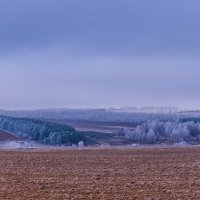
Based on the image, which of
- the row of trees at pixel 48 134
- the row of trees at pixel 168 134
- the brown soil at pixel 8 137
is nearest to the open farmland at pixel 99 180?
the row of trees at pixel 48 134

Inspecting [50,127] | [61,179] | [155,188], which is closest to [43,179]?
[61,179]

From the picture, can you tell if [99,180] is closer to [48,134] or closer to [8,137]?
[48,134]

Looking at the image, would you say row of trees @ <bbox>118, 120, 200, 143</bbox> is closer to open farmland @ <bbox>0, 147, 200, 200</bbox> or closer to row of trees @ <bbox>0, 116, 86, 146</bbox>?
row of trees @ <bbox>0, 116, 86, 146</bbox>

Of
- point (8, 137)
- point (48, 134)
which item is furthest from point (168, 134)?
point (8, 137)

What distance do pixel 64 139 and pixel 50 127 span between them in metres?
6.76

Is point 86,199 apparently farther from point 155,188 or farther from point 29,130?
point 29,130

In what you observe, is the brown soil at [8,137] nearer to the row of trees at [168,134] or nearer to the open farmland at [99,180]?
the row of trees at [168,134]

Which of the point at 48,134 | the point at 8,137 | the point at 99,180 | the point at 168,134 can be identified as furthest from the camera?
the point at 168,134

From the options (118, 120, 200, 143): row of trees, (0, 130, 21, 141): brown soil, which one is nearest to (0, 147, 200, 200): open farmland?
(0, 130, 21, 141): brown soil

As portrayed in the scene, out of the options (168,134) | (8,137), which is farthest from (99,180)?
(168,134)

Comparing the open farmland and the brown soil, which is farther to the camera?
the brown soil

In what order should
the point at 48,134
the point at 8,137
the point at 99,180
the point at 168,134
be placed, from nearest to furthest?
the point at 99,180
the point at 48,134
the point at 8,137
the point at 168,134

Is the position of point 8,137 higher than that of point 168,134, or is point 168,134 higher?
point 168,134

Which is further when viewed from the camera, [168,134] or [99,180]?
[168,134]
